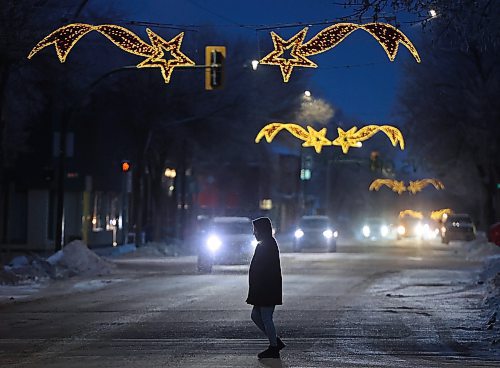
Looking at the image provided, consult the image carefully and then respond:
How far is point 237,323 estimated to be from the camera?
1820 cm

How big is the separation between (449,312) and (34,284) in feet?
42.3

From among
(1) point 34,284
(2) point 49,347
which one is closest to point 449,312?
(2) point 49,347

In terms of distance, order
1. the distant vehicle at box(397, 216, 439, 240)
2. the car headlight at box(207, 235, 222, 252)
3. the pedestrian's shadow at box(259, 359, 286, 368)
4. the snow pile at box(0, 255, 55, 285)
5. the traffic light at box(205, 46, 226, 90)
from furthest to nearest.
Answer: the distant vehicle at box(397, 216, 439, 240)
the car headlight at box(207, 235, 222, 252)
the snow pile at box(0, 255, 55, 285)
the traffic light at box(205, 46, 226, 90)
the pedestrian's shadow at box(259, 359, 286, 368)

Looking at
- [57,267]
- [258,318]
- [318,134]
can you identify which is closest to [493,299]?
[258,318]

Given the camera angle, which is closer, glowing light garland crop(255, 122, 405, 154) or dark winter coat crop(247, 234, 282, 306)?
dark winter coat crop(247, 234, 282, 306)

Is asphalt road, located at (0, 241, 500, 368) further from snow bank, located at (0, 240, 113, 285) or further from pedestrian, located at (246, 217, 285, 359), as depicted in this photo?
snow bank, located at (0, 240, 113, 285)

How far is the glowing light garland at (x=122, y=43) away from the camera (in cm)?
2189

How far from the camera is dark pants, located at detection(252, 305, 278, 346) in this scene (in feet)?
44.9

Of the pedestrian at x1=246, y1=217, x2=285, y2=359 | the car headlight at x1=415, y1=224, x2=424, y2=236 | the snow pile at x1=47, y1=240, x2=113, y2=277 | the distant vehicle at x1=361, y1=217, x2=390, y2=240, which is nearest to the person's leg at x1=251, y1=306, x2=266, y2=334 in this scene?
the pedestrian at x1=246, y1=217, x2=285, y2=359

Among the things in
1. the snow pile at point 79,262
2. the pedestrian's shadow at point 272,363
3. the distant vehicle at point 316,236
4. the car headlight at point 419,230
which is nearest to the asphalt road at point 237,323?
the pedestrian's shadow at point 272,363

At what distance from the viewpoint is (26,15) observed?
88.0 ft

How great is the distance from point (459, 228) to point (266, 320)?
185 ft

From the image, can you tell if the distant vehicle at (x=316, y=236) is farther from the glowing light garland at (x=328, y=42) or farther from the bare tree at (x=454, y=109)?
the glowing light garland at (x=328, y=42)

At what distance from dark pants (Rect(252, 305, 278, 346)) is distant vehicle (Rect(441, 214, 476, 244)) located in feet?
183
